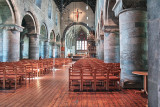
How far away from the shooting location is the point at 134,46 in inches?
212

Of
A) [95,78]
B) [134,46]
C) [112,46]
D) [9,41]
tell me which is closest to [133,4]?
[134,46]

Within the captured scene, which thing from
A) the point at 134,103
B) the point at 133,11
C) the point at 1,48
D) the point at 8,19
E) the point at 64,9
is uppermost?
the point at 64,9

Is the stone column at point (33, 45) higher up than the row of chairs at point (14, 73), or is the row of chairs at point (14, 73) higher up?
the stone column at point (33, 45)

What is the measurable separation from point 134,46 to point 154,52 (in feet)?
10.4

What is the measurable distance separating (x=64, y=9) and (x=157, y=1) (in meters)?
32.3

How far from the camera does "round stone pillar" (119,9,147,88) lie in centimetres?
529

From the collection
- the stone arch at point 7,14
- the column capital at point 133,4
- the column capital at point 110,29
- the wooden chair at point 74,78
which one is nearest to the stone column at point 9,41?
the stone arch at point 7,14

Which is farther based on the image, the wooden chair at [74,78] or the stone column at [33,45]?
the stone column at [33,45]

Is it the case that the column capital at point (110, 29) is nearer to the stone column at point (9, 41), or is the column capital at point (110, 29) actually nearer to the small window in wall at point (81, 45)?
the stone column at point (9, 41)

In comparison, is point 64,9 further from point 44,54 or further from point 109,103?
point 109,103

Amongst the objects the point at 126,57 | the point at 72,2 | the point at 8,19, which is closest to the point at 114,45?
the point at 126,57

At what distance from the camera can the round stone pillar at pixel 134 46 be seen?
5293 mm

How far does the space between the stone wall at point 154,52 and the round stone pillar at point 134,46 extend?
2.96 metres

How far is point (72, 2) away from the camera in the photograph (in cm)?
3231
